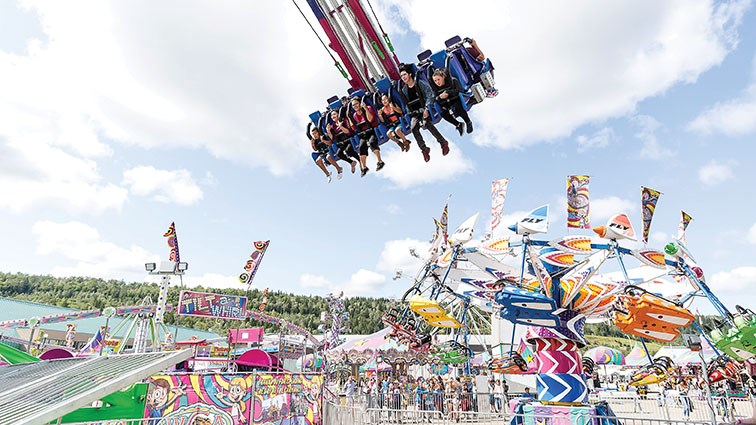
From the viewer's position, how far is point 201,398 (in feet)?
22.3

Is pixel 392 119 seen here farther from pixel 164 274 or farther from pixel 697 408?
pixel 697 408

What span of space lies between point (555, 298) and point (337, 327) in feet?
57.7

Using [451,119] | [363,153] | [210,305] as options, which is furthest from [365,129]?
[210,305]

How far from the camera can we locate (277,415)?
760 centimetres

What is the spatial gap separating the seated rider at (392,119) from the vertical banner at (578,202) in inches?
166

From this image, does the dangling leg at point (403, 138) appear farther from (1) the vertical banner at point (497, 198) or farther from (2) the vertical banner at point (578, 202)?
(1) the vertical banner at point (497, 198)

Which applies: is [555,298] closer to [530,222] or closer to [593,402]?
[530,222]

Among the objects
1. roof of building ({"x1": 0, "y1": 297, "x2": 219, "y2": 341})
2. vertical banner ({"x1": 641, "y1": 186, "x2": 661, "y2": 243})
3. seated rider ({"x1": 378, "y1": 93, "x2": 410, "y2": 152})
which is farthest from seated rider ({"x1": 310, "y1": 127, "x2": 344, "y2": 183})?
roof of building ({"x1": 0, "y1": 297, "x2": 219, "y2": 341})

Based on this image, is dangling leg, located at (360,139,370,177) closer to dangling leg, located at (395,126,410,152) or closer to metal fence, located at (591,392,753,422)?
dangling leg, located at (395,126,410,152)

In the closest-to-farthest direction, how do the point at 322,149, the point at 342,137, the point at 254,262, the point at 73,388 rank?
the point at 73,388
the point at 342,137
the point at 322,149
the point at 254,262

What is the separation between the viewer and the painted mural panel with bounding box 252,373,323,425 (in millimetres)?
7355

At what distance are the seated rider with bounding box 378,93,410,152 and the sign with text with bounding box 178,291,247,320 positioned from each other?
1042 centimetres

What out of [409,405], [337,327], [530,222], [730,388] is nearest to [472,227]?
[530,222]

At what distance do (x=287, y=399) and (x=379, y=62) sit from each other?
595 centimetres
